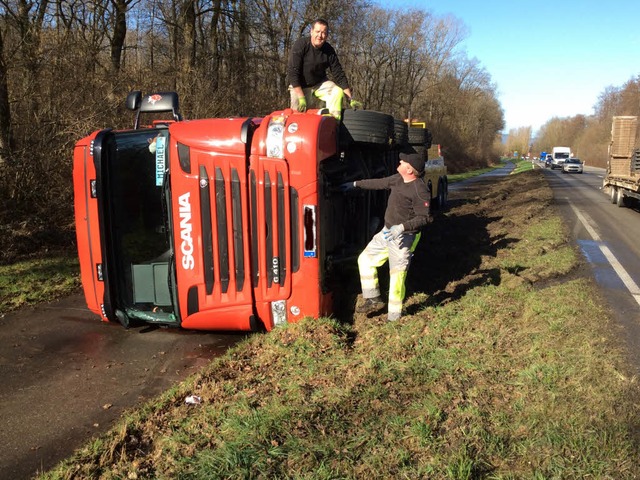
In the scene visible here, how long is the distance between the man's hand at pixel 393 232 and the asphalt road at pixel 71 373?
186 centimetres

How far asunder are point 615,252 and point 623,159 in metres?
9.33

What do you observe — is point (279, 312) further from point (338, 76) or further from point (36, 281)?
point (36, 281)

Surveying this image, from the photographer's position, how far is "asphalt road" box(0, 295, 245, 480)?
10.9 ft

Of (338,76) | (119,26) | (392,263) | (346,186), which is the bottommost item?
(392,263)

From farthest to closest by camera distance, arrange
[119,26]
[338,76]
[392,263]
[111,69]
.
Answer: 1. [119,26]
2. [111,69]
3. [338,76]
4. [392,263]

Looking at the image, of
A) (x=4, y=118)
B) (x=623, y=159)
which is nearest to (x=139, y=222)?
(x=4, y=118)

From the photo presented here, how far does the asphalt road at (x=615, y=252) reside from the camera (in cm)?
539

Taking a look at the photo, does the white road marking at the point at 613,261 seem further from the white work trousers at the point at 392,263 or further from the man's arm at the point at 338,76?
the man's arm at the point at 338,76

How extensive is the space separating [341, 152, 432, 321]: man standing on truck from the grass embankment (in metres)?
0.25

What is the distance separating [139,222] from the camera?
16.8 ft

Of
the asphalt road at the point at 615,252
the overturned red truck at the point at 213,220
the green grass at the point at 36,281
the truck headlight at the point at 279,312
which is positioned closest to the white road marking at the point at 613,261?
the asphalt road at the point at 615,252

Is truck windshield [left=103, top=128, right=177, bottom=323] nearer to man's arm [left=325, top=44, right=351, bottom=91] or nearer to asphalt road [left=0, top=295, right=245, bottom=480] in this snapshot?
asphalt road [left=0, top=295, right=245, bottom=480]

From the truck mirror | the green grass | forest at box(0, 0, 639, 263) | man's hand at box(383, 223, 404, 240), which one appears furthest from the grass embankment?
forest at box(0, 0, 639, 263)

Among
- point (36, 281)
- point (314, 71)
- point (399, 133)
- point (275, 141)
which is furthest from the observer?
point (36, 281)
